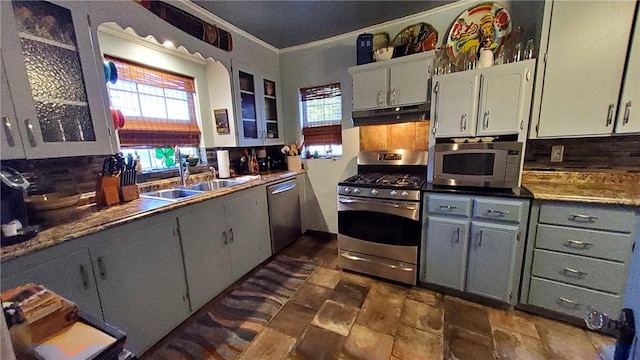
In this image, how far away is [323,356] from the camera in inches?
59.8

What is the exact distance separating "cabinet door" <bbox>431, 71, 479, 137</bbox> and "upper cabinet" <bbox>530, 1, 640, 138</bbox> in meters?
0.41

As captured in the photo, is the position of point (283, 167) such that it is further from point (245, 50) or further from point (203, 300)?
point (203, 300)

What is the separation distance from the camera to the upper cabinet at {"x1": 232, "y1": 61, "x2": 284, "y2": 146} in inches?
106

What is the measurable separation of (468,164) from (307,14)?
200 centimetres

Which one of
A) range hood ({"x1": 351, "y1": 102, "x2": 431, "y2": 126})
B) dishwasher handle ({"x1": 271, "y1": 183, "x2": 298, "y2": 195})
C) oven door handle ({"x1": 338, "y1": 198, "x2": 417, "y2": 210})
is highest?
range hood ({"x1": 351, "y1": 102, "x2": 431, "y2": 126})

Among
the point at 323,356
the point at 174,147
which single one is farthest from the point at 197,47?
the point at 323,356

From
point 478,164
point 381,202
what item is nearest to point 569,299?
point 478,164

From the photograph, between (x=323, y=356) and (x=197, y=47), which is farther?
(x=197, y=47)

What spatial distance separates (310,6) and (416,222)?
2127 mm

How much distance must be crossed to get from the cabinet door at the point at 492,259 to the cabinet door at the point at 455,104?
0.79 meters

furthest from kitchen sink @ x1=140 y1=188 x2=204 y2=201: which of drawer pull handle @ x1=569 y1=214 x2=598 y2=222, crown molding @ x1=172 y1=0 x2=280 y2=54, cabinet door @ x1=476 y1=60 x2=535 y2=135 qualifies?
drawer pull handle @ x1=569 y1=214 x2=598 y2=222

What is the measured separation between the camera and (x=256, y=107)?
2.91 m

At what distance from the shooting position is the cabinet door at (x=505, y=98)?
1790 mm

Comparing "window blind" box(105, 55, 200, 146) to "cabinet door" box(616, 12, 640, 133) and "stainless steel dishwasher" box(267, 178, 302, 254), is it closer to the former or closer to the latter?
"stainless steel dishwasher" box(267, 178, 302, 254)
